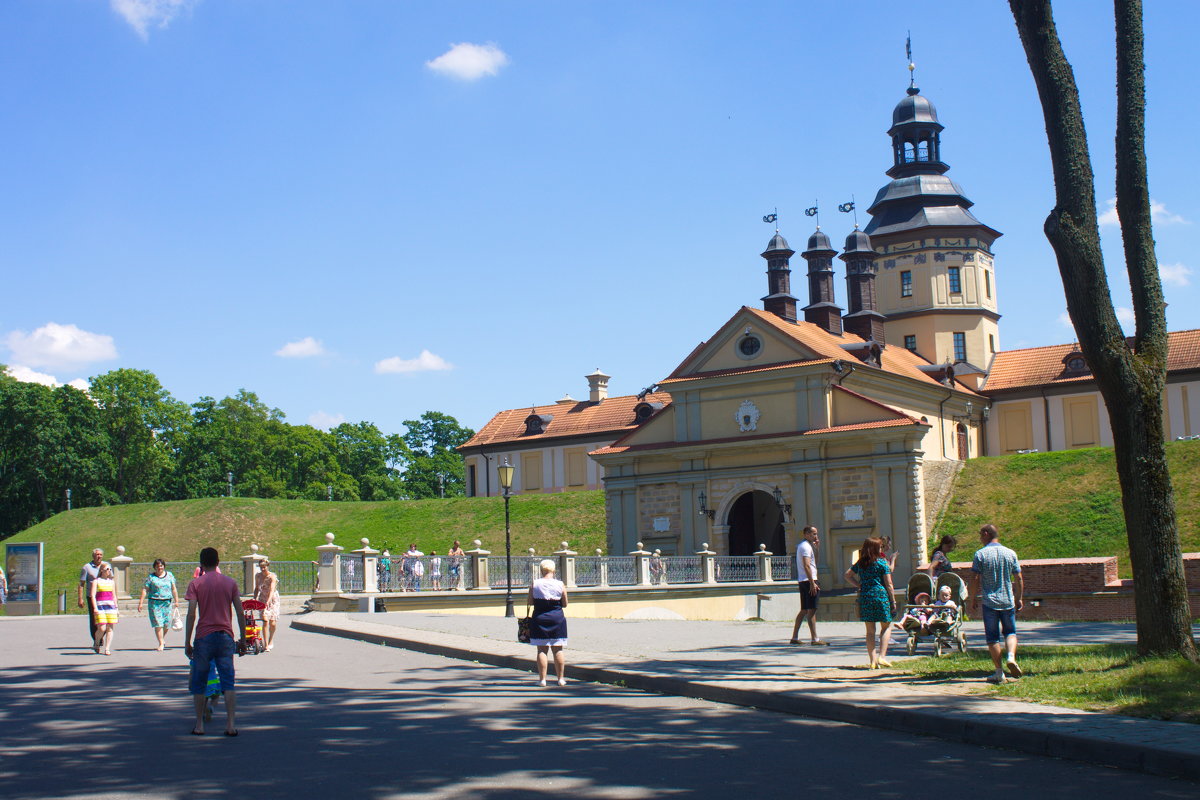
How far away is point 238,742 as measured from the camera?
372 inches

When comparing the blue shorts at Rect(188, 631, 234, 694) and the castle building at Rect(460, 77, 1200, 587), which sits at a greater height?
the castle building at Rect(460, 77, 1200, 587)

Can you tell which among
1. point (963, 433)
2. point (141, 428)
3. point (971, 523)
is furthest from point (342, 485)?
point (971, 523)

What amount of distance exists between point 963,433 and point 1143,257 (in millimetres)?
43557

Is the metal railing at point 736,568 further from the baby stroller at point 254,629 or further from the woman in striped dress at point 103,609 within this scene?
the woman in striped dress at point 103,609

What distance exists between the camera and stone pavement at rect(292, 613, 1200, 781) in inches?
345

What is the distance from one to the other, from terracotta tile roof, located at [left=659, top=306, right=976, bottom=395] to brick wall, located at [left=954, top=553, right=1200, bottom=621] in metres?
19.4

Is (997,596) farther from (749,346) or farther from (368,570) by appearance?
(749,346)

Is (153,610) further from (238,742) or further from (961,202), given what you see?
(961,202)

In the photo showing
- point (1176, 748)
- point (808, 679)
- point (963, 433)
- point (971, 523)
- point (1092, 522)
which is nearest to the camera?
point (1176, 748)

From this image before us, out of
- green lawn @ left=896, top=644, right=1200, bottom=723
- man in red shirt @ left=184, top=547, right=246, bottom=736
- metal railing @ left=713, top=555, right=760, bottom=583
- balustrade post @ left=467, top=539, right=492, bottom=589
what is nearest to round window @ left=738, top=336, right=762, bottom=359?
metal railing @ left=713, top=555, right=760, bottom=583

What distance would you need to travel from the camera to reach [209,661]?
389 inches

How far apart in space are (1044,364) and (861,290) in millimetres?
9844

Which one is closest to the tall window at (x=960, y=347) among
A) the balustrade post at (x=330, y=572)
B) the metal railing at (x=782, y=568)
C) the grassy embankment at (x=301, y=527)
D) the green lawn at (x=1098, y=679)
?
the grassy embankment at (x=301, y=527)

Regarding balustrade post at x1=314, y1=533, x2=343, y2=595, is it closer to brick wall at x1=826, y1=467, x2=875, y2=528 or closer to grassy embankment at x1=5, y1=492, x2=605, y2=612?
brick wall at x1=826, y1=467, x2=875, y2=528
